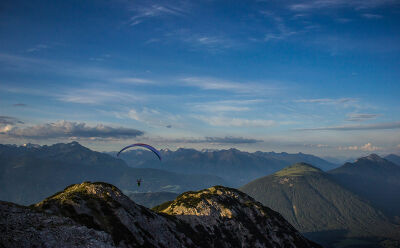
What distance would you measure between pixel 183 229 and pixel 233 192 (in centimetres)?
6453

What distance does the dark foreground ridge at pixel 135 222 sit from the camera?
155ft

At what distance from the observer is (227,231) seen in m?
126

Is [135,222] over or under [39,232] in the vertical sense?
under

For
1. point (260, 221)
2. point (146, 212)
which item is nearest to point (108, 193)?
point (146, 212)

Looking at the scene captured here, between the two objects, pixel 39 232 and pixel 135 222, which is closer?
pixel 39 232

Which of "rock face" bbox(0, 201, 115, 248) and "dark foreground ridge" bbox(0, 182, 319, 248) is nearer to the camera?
"rock face" bbox(0, 201, 115, 248)

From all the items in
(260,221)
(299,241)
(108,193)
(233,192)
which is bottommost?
(299,241)

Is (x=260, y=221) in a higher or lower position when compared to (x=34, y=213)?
lower

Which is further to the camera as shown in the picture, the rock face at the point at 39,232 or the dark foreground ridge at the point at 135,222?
the dark foreground ridge at the point at 135,222

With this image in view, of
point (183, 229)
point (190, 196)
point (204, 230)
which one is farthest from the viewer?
point (190, 196)

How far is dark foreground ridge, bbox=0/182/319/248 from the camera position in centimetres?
4709

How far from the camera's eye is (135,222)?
8294 centimetres

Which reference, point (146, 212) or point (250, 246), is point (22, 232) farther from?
point (250, 246)

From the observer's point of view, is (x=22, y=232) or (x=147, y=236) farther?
(x=147, y=236)
